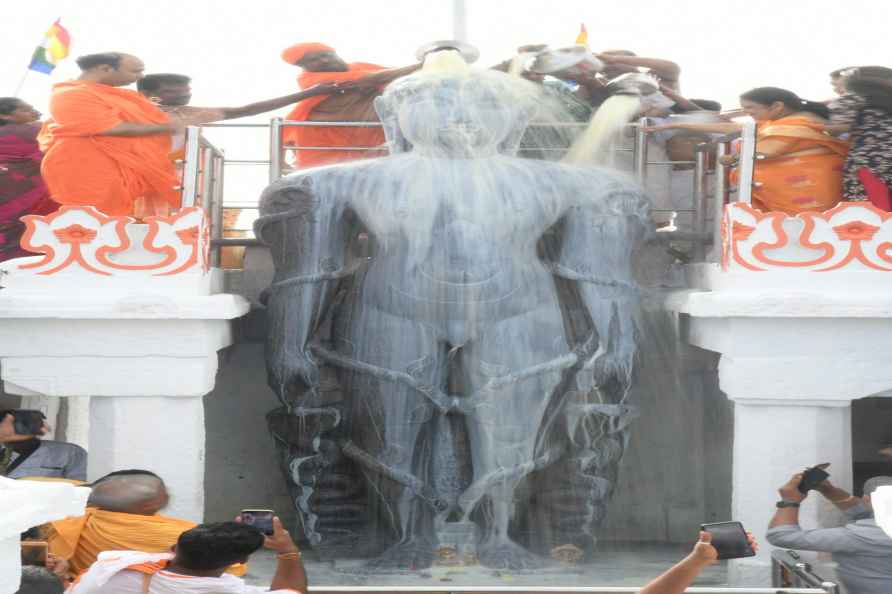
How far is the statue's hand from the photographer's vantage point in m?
7.81

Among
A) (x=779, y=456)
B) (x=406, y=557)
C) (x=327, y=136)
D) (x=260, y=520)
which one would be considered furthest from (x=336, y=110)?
(x=260, y=520)

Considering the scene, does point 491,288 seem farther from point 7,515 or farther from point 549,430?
point 7,515

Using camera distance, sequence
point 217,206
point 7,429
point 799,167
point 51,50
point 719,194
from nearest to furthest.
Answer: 1. point 7,429
2. point 799,167
3. point 719,194
4. point 217,206
5. point 51,50

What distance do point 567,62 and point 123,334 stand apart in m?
3.31

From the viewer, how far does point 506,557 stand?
7574mm

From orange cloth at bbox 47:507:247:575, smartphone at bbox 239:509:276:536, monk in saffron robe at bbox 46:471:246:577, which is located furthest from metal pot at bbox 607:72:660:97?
smartphone at bbox 239:509:276:536

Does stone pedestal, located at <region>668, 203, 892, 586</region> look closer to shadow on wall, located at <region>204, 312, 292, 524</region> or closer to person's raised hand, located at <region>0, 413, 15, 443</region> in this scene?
shadow on wall, located at <region>204, 312, 292, 524</region>

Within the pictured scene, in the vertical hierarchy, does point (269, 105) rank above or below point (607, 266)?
above

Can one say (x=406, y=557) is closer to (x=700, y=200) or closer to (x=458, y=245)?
(x=458, y=245)

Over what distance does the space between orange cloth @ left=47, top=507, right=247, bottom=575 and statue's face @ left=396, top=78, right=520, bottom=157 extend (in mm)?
3066

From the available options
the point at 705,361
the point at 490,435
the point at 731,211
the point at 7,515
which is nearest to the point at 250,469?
the point at 490,435

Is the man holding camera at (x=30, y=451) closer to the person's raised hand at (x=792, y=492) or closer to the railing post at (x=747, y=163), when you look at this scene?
the person's raised hand at (x=792, y=492)

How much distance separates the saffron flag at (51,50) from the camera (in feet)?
32.4

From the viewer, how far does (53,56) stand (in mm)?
9938
